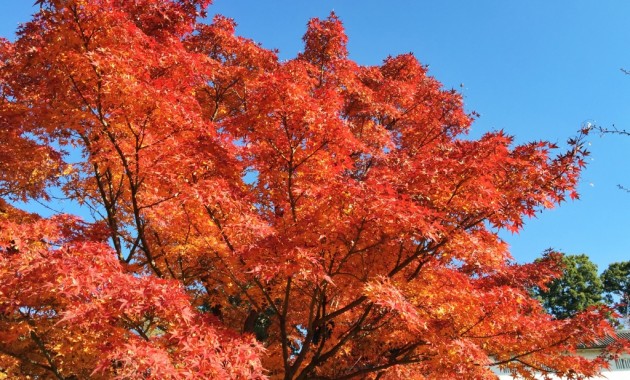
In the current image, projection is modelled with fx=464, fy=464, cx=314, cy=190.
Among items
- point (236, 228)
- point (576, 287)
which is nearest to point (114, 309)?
point (236, 228)

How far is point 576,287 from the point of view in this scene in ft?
130

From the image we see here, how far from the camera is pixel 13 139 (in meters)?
8.21

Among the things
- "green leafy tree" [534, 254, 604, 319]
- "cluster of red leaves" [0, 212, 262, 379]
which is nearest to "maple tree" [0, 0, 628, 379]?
"cluster of red leaves" [0, 212, 262, 379]

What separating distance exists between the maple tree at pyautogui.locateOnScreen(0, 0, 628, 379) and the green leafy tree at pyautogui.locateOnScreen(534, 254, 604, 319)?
117 feet

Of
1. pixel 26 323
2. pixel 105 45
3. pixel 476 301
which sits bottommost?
pixel 26 323

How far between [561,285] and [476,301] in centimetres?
3799

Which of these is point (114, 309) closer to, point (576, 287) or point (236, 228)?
point (236, 228)

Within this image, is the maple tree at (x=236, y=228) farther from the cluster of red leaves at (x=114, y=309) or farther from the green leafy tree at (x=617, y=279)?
the green leafy tree at (x=617, y=279)

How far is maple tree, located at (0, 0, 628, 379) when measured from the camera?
5.37m

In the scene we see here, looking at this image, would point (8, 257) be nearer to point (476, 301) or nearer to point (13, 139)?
point (13, 139)

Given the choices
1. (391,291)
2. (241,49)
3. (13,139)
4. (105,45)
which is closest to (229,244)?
(391,291)

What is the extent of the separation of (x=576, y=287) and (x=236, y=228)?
41.2 meters

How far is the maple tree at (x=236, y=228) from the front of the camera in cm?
537

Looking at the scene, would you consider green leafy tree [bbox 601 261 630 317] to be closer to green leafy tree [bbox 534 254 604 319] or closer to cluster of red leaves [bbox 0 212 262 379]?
green leafy tree [bbox 534 254 604 319]
